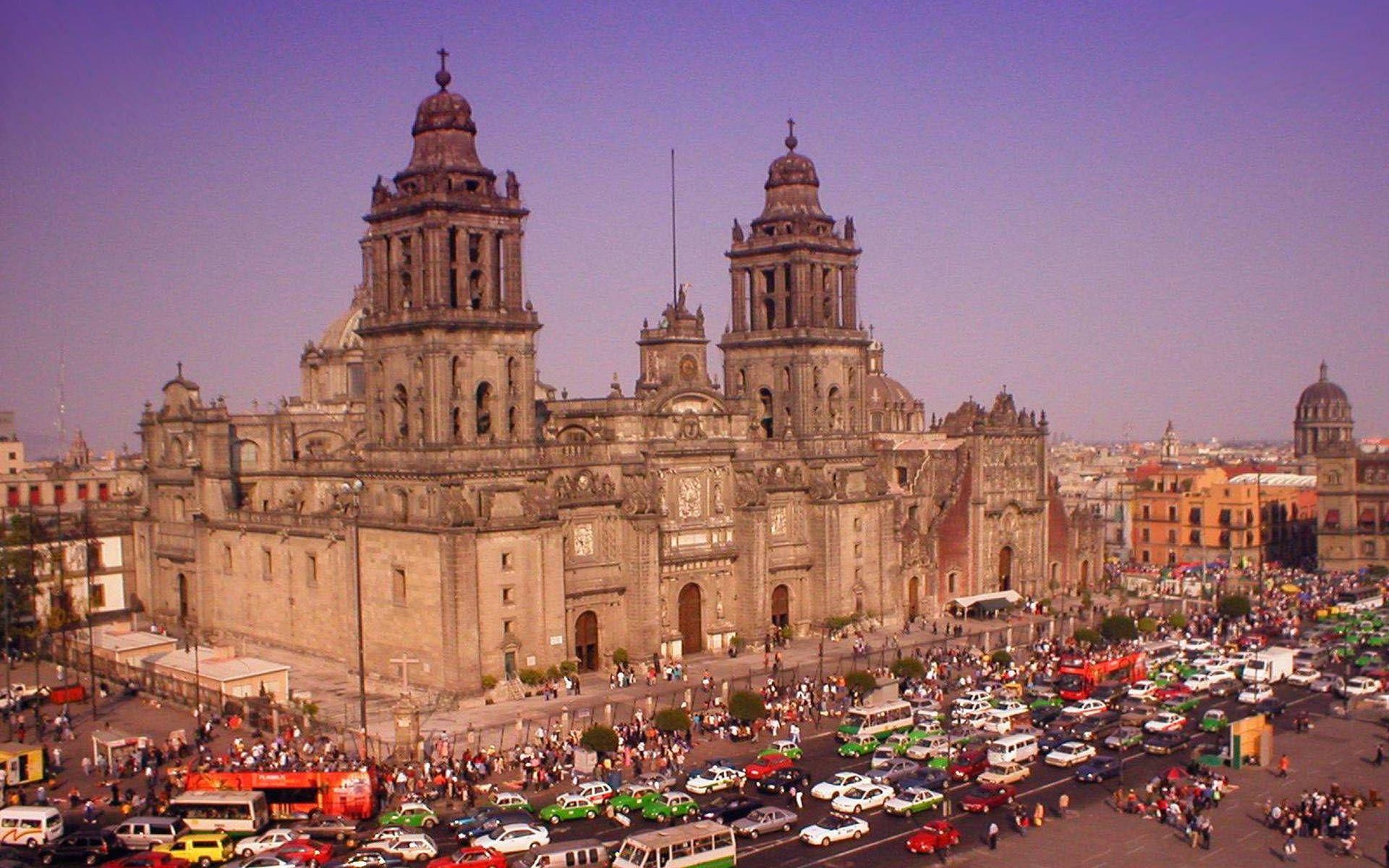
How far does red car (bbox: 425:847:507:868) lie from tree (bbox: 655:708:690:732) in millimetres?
13070

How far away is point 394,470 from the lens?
61375 mm

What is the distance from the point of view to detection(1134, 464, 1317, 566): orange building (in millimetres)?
105125

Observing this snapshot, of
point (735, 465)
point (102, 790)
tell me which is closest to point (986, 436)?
point (735, 465)

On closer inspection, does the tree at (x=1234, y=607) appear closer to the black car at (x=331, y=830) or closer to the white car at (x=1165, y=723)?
the white car at (x=1165, y=723)

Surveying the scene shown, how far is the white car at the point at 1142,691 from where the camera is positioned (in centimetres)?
5820

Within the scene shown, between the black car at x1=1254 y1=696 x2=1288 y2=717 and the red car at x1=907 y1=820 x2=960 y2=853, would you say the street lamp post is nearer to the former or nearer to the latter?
the red car at x1=907 y1=820 x2=960 y2=853

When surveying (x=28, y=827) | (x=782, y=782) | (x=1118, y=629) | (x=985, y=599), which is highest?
(x=985, y=599)

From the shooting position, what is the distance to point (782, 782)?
151 feet

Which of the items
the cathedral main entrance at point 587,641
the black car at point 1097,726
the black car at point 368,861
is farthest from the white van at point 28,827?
the black car at point 1097,726

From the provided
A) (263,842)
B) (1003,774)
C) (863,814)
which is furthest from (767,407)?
(263,842)

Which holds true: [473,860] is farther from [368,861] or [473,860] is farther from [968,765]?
[968,765]

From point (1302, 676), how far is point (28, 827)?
51.9m

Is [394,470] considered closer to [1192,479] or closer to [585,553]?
[585,553]

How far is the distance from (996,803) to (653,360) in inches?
1479
